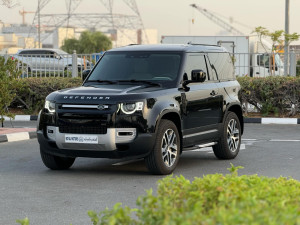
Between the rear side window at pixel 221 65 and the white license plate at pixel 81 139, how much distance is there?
2.84m

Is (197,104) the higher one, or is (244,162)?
(197,104)

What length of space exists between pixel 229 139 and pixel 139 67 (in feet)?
6.53

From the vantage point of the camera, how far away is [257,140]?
1445 centimetres

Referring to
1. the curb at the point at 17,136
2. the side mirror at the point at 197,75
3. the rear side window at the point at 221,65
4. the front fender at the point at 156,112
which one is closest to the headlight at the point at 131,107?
the front fender at the point at 156,112

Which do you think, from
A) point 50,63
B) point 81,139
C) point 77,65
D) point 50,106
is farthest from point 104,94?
point 50,63

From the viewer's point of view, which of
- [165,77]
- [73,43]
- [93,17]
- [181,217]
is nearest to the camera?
[181,217]

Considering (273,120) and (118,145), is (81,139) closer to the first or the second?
(118,145)

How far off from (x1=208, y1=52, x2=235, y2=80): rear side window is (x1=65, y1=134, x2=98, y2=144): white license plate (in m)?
2.84

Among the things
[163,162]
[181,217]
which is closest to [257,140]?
[163,162]

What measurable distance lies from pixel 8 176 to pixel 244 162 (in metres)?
3.68

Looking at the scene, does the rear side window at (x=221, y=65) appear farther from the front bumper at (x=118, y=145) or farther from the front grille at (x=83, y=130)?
the front grille at (x=83, y=130)

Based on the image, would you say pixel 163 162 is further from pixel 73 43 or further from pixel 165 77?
pixel 73 43

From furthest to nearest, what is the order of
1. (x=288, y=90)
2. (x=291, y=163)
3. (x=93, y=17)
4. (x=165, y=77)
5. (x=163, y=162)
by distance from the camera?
(x=93, y=17), (x=288, y=90), (x=291, y=163), (x=165, y=77), (x=163, y=162)

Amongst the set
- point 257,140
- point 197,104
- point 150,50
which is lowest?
point 257,140
